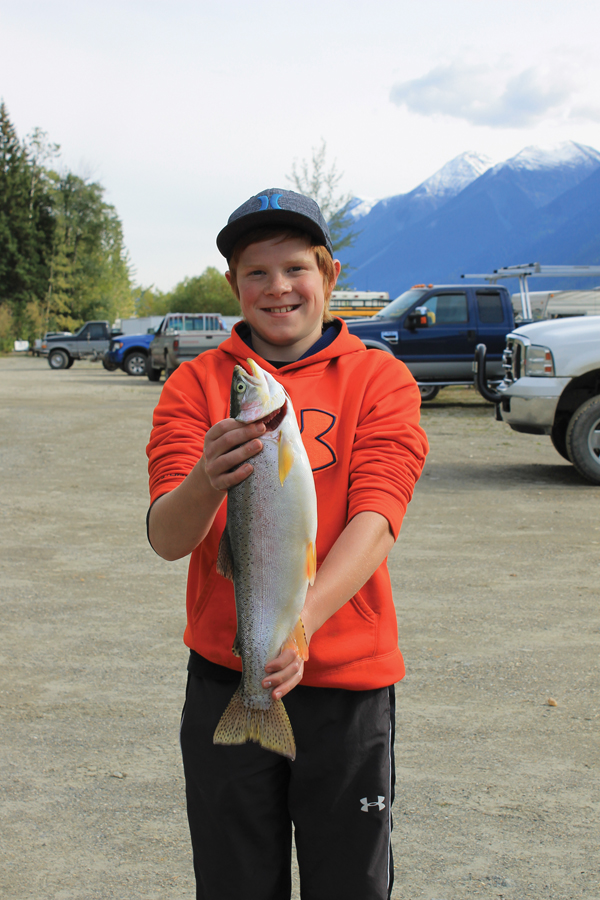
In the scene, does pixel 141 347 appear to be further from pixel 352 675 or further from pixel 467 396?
pixel 352 675

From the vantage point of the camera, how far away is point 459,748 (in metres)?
3.50

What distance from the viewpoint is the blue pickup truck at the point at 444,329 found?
1694 centimetres

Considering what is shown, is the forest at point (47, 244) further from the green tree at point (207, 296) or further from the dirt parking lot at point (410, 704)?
the dirt parking lot at point (410, 704)

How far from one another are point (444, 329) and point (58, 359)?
2619 cm

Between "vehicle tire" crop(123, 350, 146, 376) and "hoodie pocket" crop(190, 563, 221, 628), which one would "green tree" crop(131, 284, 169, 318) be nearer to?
"vehicle tire" crop(123, 350, 146, 376)

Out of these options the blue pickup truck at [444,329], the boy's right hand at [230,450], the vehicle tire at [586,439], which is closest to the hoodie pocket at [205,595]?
the boy's right hand at [230,450]

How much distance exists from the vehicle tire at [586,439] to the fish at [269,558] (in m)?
8.02

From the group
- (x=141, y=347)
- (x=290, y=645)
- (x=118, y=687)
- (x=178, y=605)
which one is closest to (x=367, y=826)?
(x=290, y=645)

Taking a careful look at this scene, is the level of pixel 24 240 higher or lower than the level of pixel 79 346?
higher

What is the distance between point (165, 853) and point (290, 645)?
1.64 meters

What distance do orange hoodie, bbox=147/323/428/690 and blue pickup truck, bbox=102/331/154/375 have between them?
3010 cm

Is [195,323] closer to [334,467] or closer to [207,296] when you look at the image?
[334,467]

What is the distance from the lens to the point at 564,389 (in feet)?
30.6

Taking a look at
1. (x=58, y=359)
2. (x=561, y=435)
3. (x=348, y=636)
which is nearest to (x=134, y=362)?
(x=58, y=359)
